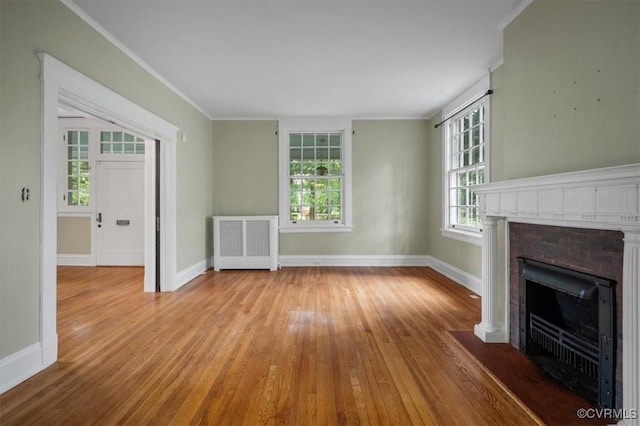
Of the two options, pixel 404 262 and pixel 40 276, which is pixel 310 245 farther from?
pixel 40 276

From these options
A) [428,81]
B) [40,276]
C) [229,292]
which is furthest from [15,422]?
[428,81]

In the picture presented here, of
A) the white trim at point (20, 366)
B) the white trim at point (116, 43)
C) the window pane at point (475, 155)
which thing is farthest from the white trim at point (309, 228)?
the white trim at point (20, 366)

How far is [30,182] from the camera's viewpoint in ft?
7.20

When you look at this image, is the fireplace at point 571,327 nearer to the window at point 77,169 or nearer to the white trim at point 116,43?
the white trim at point 116,43

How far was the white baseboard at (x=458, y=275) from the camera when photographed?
14.0ft

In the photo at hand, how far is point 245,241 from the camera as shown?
18.8ft

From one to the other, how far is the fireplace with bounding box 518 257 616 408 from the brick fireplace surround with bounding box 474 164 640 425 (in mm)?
54

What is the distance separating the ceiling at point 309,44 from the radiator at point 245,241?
6.72ft

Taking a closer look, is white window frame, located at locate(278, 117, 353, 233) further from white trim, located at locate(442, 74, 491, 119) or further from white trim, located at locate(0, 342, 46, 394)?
white trim, located at locate(0, 342, 46, 394)

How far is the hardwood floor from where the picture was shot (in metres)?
1.78

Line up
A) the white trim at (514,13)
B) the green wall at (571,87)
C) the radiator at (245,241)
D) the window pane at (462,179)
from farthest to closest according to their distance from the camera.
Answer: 1. the radiator at (245,241)
2. the window pane at (462,179)
3. the white trim at (514,13)
4. the green wall at (571,87)

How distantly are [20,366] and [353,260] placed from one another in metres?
4.73

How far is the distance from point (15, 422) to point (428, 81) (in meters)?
4.85

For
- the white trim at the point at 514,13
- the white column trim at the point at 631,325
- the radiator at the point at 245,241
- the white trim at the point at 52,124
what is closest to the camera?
the white column trim at the point at 631,325
